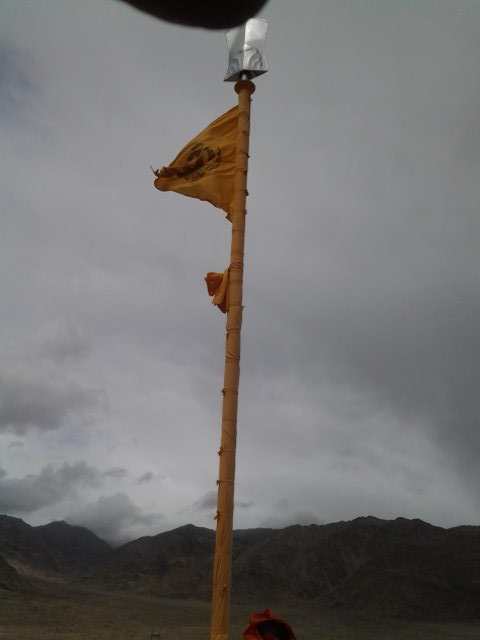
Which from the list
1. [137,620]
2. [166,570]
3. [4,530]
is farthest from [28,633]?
[4,530]

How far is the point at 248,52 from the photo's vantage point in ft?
25.0

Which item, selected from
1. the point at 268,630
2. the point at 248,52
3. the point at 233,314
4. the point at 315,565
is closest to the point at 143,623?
the point at 233,314

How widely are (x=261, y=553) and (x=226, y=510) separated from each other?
91.2 meters

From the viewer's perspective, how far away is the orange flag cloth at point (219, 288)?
6805mm

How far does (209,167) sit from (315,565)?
297 ft

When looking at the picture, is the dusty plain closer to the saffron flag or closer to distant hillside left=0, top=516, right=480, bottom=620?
distant hillside left=0, top=516, right=480, bottom=620

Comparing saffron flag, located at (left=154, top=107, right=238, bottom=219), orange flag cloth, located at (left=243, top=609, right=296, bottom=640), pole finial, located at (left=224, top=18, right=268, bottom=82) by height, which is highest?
pole finial, located at (left=224, top=18, right=268, bottom=82)

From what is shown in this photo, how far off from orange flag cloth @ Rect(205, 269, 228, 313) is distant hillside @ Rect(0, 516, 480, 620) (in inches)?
2347

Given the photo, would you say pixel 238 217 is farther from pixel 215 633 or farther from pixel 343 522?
pixel 343 522

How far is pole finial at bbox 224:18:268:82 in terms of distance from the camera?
757 centimetres

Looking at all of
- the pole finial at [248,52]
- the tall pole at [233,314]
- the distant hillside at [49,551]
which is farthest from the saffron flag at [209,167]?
the distant hillside at [49,551]

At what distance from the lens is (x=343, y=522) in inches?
4107

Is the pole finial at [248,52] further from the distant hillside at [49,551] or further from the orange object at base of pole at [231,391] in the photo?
the distant hillside at [49,551]

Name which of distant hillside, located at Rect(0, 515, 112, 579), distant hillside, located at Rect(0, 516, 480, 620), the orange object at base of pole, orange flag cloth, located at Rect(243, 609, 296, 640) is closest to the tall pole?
the orange object at base of pole
